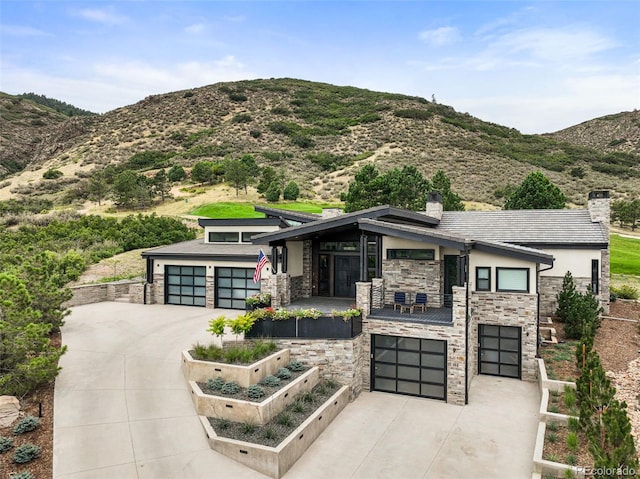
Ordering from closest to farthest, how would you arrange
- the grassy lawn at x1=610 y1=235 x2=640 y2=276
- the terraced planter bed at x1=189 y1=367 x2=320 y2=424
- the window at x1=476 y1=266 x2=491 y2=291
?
the terraced planter bed at x1=189 y1=367 x2=320 y2=424 → the window at x1=476 y1=266 x2=491 y2=291 → the grassy lawn at x1=610 y1=235 x2=640 y2=276

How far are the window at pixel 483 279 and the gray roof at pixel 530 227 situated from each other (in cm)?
488

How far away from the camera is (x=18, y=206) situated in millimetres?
48344

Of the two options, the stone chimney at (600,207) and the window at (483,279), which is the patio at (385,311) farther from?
the stone chimney at (600,207)

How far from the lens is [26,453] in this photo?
834 cm

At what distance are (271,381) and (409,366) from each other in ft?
15.1

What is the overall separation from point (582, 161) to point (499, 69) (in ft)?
126

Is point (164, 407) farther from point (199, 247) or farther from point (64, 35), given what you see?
point (64, 35)

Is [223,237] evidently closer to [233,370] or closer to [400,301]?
[400,301]

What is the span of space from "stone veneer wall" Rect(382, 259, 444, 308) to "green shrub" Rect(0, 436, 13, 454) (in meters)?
11.6

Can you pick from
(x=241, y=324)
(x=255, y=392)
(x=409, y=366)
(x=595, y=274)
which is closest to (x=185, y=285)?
(x=241, y=324)

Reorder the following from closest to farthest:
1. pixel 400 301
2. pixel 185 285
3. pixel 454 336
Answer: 1. pixel 454 336
2. pixel 400 301
3. pixel 185 285

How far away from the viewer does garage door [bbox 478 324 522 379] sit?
14312mm

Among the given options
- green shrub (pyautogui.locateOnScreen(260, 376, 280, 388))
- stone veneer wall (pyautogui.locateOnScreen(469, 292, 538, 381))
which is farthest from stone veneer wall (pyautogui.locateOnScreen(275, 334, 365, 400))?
stone veneer wall (pyautogui.locateOnScreen(469, 292, 538, 381))

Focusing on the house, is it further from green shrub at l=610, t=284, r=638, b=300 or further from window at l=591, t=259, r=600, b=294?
green shrub at l=610, t=284, r=638, b=300
